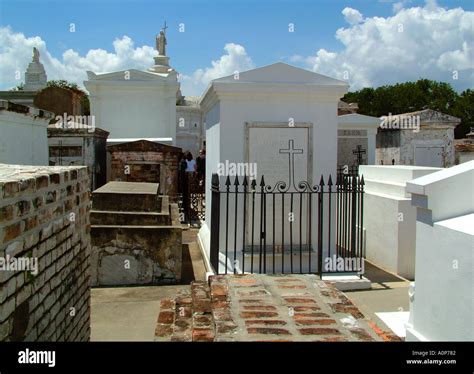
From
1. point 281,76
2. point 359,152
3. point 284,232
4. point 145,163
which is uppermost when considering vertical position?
point 281,76

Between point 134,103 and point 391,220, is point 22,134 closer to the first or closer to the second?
point 391,220

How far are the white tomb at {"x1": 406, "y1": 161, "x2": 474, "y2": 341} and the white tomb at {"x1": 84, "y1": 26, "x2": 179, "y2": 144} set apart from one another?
40.7 ft

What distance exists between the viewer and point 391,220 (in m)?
7.99

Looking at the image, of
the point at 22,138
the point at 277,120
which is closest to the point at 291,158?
the point at 277,120

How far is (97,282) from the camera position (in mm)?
6930

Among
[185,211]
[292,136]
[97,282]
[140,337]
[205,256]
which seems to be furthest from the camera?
[185,211]

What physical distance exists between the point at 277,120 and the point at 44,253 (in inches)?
189

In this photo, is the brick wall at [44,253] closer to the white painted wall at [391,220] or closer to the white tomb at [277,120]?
the white tomb at [277,120]

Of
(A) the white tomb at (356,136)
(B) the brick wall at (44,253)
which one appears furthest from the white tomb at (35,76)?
(B) the brick wall at (44,253)
